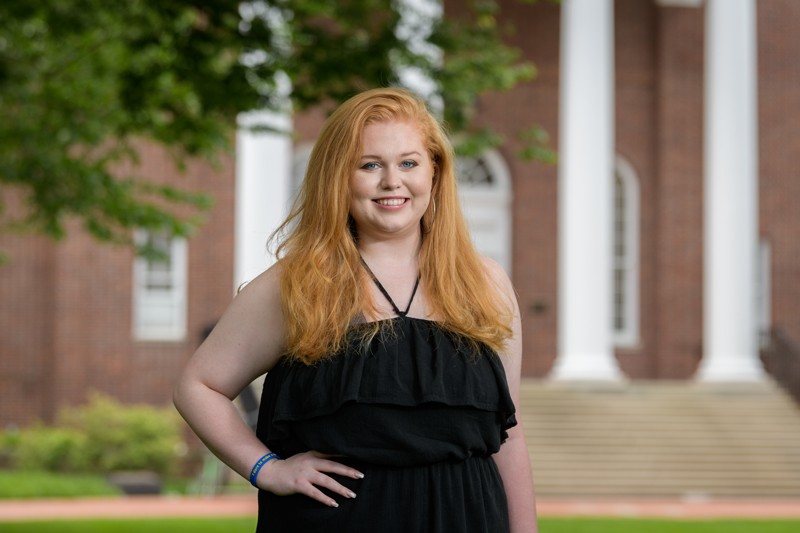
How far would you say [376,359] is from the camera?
10.5ft

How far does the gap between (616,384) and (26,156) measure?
37.4 ft

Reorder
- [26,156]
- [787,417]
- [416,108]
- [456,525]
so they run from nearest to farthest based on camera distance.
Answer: [456,525] → [416,108] → [26,156] → [787,417]

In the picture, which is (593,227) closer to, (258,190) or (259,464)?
(258,190)

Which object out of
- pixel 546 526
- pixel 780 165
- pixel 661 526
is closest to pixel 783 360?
pixel 780 165

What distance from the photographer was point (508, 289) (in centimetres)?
345

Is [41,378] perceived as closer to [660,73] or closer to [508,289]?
[660,73]

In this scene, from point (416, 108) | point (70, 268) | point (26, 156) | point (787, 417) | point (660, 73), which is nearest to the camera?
point (416, 108)

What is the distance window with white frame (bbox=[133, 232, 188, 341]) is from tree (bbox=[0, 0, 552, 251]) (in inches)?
338

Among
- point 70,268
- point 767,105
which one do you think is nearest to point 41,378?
point 70,268

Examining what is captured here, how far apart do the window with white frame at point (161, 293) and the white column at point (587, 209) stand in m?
6.66

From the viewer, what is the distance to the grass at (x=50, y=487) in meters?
18.8

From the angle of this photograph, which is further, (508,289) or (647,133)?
(647,133)

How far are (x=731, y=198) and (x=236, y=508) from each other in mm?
10909

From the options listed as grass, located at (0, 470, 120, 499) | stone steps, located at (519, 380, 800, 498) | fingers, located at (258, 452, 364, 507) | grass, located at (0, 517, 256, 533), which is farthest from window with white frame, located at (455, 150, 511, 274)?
fingers, located at (258, 452, 364, 507)
